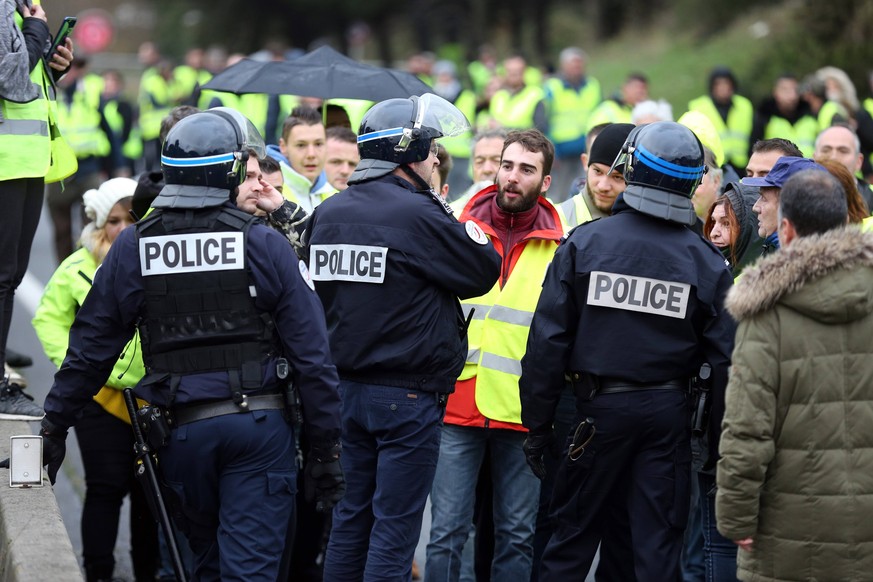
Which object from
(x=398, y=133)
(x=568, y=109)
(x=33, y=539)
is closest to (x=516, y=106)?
(x=568, y=109)

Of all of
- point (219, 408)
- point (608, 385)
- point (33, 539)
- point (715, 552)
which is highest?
point (608, 385)

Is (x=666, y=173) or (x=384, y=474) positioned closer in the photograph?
(x=666, y=173)

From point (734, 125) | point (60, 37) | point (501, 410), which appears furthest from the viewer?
point (734, 125)

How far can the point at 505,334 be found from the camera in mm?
5895

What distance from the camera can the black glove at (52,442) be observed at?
5148 millimetres

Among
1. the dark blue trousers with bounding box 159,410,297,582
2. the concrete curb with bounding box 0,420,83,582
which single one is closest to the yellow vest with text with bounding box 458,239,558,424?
the dark blue trousers with bounding box 159,410,297,582

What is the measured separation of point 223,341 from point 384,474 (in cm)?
99

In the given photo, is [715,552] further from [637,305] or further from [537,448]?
[637,305]

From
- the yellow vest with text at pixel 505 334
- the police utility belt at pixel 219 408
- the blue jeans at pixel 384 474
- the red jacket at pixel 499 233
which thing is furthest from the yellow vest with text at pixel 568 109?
the police utility belt at pixel 219 408

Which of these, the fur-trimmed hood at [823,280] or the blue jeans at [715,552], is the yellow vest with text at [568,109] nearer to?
the blue jeans at [715,552]

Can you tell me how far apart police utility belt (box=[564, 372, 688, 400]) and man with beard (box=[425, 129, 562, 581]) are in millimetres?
597

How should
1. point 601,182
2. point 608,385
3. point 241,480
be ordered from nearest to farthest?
point 241,480 < point 608,385 < point 601,182

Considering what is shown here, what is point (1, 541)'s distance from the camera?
513 centimetres

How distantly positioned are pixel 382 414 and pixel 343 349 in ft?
1.02
